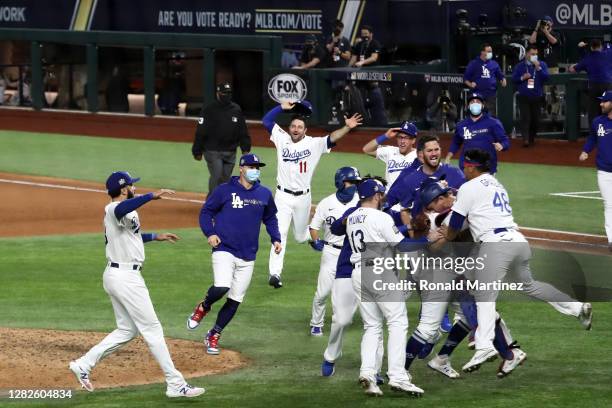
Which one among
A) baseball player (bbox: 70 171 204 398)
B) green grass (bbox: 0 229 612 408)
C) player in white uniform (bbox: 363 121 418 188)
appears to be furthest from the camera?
player in white uniform (bbox: 363 121 418 188)

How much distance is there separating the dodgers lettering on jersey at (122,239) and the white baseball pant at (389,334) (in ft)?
5.92

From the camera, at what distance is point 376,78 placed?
99.1 feet

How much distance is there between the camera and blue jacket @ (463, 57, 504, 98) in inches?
1097

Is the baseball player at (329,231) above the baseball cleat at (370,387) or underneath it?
above

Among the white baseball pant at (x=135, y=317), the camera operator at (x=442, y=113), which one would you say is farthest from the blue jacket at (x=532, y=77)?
the white baseball pant at (x=135, y=317)

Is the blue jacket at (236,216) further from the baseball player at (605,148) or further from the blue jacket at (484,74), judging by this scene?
the blue jacket at (484,74)

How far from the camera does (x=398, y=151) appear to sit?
1491 cm

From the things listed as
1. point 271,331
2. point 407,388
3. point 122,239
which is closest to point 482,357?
point 407,388

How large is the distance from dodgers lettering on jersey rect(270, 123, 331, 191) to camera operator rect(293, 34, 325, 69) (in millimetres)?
15985

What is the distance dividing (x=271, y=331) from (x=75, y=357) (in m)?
2.16

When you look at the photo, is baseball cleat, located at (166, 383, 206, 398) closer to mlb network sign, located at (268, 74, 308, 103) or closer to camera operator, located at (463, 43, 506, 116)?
camera operator, located at (463, 43, 506, 116)

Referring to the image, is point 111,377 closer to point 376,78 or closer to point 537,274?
point 537,274

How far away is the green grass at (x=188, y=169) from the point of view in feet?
71.3

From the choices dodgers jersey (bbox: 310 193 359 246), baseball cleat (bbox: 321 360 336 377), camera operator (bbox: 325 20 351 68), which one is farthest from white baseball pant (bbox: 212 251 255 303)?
camera operator (bbox: 325 20 351 68)
